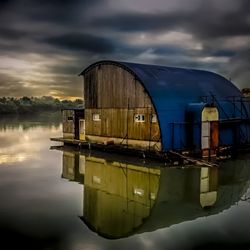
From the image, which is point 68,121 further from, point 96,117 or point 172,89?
point 172,89

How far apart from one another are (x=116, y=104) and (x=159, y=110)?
15.9 feet

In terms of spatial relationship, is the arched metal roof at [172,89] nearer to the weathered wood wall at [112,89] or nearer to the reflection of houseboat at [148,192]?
the weathered wood wall at [112,89]

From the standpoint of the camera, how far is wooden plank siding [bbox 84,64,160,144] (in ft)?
81.3

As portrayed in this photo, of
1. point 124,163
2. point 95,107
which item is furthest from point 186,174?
point 95,107

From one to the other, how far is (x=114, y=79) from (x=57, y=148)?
8.63 metres

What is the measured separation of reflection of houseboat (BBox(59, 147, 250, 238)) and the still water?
29 millimetres

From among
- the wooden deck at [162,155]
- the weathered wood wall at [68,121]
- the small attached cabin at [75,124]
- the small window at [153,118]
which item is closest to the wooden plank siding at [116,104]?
the small window at [153,118]

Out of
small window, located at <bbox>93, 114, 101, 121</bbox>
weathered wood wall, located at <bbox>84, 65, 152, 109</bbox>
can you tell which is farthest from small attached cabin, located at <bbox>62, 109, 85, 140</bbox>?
small window, located at <bbox>93, 114, 101, 121</bbox>

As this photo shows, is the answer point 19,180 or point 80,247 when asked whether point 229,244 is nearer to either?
point 80,247

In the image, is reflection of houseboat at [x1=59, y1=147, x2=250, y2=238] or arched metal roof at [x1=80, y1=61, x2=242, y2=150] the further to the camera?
arched metal roof at [x1=80, y1=61, x2=242, y2=150]

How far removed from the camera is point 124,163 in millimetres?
22516

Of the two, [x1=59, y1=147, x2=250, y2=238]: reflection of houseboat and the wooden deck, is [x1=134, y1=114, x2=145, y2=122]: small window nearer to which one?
the wooden deck

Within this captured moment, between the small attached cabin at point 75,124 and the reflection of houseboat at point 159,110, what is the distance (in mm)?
84

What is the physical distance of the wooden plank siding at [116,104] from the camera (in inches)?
975
